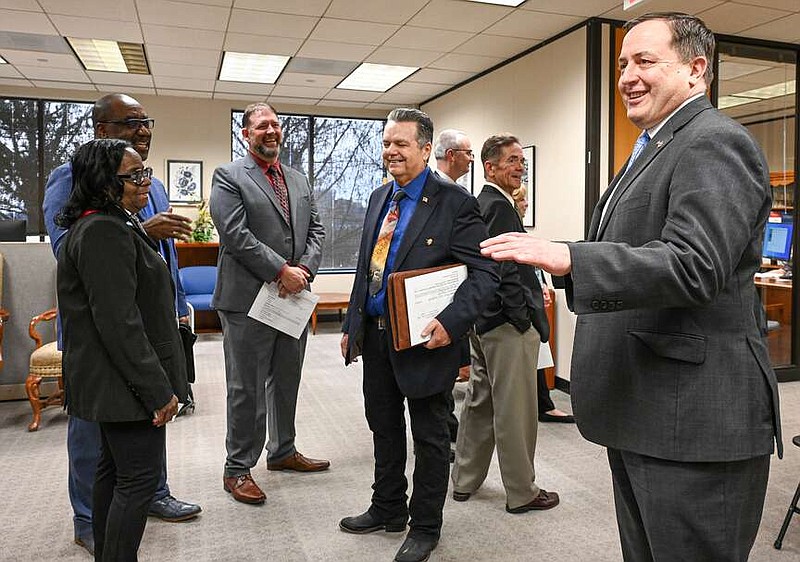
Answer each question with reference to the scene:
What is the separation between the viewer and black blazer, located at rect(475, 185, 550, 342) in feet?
8.93

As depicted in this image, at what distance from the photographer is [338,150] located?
29.2 feet

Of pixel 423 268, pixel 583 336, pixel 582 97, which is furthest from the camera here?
pixel 582 97

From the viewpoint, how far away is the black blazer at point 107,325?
175cm

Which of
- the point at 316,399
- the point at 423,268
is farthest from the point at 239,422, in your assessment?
the point at 316,399

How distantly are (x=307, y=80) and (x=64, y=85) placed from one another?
2754mm

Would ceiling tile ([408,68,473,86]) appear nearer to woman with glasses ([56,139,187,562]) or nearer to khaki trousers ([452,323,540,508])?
khaki trousers ([452,323,540,508])

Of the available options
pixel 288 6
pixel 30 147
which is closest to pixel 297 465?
pixel 288 6

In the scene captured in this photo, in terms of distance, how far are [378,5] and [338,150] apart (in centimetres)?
428

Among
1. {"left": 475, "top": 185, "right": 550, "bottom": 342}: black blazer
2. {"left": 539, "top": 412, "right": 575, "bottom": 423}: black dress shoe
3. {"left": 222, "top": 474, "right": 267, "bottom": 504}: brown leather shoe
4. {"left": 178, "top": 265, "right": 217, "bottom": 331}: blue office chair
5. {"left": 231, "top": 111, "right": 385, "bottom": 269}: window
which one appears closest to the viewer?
{"left": 475, "top": 185, "right": 550, "bottom": 342}: black blazer

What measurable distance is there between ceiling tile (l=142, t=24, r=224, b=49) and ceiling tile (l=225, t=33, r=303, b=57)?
0.32 ft

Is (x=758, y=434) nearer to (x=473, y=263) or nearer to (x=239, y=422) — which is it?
(x=473, y=263)

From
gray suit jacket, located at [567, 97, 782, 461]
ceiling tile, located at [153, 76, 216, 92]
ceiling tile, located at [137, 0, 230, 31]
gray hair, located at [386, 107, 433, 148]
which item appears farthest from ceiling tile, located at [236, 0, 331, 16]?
gray suit jacket, located at [567, 97, 782, 461]

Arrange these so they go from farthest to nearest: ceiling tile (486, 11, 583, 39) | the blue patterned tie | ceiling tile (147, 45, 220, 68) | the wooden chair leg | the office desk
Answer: ceiling tile (147, 45, 220, 68)
the office desk
ceiling tile (486, 11, 583, 39)
the wooden chair leg
the blue patterned tie

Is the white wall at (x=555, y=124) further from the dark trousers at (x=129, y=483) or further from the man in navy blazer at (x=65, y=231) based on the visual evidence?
the dark trousers at (x=129, y=483)
